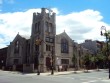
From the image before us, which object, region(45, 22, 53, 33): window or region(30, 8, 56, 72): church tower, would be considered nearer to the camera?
region(30, 8, 56, 72): church tower

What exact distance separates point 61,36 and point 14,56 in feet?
43.7

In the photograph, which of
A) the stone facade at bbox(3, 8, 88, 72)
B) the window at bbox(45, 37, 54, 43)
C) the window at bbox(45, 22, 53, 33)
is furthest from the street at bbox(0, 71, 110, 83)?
the window at bbox(45, 22, 53, 33)

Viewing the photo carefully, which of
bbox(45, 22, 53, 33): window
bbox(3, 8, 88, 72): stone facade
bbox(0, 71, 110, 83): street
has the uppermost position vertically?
bbox(45, 22, 53, 33): window

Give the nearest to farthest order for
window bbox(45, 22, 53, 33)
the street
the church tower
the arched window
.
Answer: the street → the church tower → window bbox(45, 22, 53, 33) → the arched window

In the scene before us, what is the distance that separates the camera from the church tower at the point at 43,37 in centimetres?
5253

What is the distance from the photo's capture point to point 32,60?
181 ft

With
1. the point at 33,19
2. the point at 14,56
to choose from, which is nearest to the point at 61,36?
the point at 33,19

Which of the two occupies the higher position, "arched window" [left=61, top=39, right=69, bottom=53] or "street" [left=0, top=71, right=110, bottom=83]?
"arched window" [left=61, top=39, right=69, bottom=53]

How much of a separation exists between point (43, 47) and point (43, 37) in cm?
232

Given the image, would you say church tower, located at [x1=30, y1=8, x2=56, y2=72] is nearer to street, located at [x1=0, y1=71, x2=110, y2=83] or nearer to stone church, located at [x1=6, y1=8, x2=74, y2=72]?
stone church, located at [x1=6, y1=8, x2=74, y2=72]

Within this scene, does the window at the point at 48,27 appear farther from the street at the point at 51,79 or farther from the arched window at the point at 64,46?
the street at the point at 51,79

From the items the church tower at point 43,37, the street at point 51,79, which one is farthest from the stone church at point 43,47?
the street at point 51,79

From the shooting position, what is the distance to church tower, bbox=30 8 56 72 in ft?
172

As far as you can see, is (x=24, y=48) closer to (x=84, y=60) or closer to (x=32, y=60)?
(x=32, y=60)
